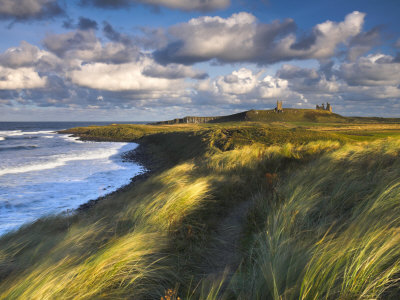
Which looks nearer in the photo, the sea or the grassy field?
the grassy field

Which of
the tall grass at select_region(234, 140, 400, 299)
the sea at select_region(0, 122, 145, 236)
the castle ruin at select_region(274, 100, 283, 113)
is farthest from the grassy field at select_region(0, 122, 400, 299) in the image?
the castle ruin at select_region(274, 100, 283, 113)

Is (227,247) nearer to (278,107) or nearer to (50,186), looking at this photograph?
(50,186)

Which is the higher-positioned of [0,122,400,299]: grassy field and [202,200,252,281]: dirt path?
[0,122,400,299]: grassy field

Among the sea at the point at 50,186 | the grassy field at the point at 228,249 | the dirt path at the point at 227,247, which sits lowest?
the sea at the point at 50,186

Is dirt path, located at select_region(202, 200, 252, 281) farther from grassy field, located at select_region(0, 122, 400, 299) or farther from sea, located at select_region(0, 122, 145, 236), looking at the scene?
sea, located at select_region(0, 122, 145, 236)

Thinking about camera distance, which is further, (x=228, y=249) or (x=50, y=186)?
(x=50, y=186)

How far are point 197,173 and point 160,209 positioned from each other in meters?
4.14

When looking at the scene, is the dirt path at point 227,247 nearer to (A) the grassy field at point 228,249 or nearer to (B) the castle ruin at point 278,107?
(A) the grassy field at point 228,249

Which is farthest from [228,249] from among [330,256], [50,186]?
[50,186]

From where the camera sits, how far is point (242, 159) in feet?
30.2

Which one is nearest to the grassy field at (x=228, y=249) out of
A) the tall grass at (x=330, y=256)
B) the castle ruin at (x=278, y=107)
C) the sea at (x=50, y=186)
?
the tall grass at (x=330, y=256)

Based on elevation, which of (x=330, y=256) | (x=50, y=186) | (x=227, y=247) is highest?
(x=330, y=256)

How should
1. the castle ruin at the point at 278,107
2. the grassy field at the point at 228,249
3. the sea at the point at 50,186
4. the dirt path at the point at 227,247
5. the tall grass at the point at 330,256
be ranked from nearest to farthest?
the tall grass at the point at 330,256 → the grassy field at the point at 228,249 → the dirt path at the point at 227,247 → the sea at the point at 50,186 → the castle ruin at the point at 278,107

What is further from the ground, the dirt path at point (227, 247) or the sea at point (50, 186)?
the dirt path at point (227, 247)
